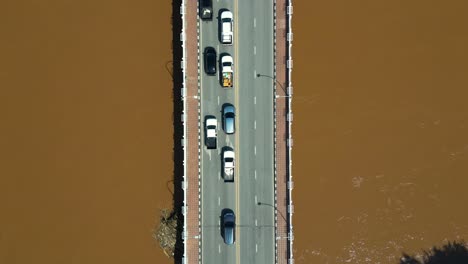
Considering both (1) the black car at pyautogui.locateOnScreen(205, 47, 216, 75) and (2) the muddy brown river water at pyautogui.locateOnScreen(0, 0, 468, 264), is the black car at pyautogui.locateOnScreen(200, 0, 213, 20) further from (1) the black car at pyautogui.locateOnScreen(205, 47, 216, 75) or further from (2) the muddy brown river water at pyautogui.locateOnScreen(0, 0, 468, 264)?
(2) the muddy brown river water at pyautogui.locateOnScreen(0, 0, 468, 264)

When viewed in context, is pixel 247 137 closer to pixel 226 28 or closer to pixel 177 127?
pixel 177 127

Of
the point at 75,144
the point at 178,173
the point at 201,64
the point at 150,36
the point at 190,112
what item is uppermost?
the point at 150,36

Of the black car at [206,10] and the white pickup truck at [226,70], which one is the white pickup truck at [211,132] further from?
the black car at [206,10]

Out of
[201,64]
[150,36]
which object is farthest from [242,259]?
[150,36]
